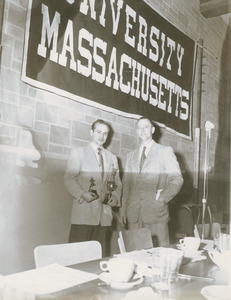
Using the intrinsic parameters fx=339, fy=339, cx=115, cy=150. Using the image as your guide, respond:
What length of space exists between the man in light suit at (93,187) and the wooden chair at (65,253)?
2.66 ft

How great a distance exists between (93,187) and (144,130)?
2.58ft

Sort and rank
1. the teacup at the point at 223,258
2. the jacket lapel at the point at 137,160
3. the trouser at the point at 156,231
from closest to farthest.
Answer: the teacup at the point at 223,258 → the trouser at the point at 156,231 → the jacket lapel at the point at 137,160

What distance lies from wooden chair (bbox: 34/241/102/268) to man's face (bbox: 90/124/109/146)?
1.11 metres

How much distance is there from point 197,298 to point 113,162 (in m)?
1.78

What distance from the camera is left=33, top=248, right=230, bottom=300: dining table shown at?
87 cm

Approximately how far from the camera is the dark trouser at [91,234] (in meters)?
2.28

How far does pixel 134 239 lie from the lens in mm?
1736

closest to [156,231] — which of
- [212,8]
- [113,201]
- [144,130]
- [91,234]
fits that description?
[113,201]

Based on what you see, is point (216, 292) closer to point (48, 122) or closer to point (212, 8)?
point (48, 122)

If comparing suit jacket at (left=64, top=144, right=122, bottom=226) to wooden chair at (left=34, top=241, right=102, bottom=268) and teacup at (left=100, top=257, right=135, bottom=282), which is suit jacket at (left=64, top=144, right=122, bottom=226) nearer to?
wooden chair at (left=34, top=241, right=102, bottom=268)

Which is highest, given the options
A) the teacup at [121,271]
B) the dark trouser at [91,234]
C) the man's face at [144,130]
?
the man's face at [144,130]

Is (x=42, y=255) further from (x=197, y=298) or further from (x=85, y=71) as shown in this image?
(x=85, y=71)

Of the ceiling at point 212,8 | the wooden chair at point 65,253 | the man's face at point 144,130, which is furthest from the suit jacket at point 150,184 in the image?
the ceiling at point 212,8

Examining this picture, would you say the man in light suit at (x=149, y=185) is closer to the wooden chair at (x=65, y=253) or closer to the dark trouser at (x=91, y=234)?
the dark trouser at (x=91, y=234)
